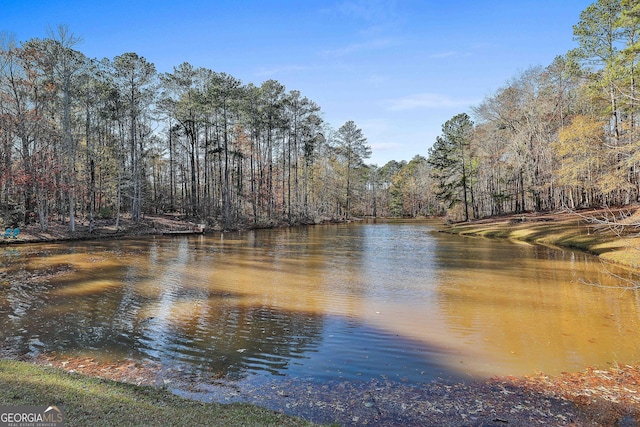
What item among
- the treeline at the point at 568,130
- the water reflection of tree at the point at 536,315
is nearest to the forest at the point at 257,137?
the treeline at the point at 568,130

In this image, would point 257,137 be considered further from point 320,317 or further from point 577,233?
point 320,317

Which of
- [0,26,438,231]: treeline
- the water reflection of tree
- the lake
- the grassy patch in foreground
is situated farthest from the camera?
[0,26,438,231]: treeline

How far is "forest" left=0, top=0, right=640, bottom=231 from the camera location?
2531cm

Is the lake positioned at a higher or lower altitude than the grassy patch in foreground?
lower

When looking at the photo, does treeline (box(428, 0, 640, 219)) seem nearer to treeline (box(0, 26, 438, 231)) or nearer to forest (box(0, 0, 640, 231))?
forest (box(0, 0, 640, 231))

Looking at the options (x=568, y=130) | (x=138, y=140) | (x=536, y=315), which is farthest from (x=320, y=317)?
(x=138, y=140)

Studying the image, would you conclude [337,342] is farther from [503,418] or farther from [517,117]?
[517,117]

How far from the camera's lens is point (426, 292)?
1227cm

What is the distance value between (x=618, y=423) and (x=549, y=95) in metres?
39.0

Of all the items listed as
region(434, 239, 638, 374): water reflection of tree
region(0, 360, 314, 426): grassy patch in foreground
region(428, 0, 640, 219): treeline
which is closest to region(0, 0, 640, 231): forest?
region(428, 0, 640, 219): treeline

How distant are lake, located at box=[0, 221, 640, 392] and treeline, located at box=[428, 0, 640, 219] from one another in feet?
18.1

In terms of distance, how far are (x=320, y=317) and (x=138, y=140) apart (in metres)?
40.3

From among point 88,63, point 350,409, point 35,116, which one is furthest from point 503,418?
point 88,63

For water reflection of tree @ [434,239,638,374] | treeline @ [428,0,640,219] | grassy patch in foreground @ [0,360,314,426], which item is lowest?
water reflection of tree @ [434,239,638,374]
